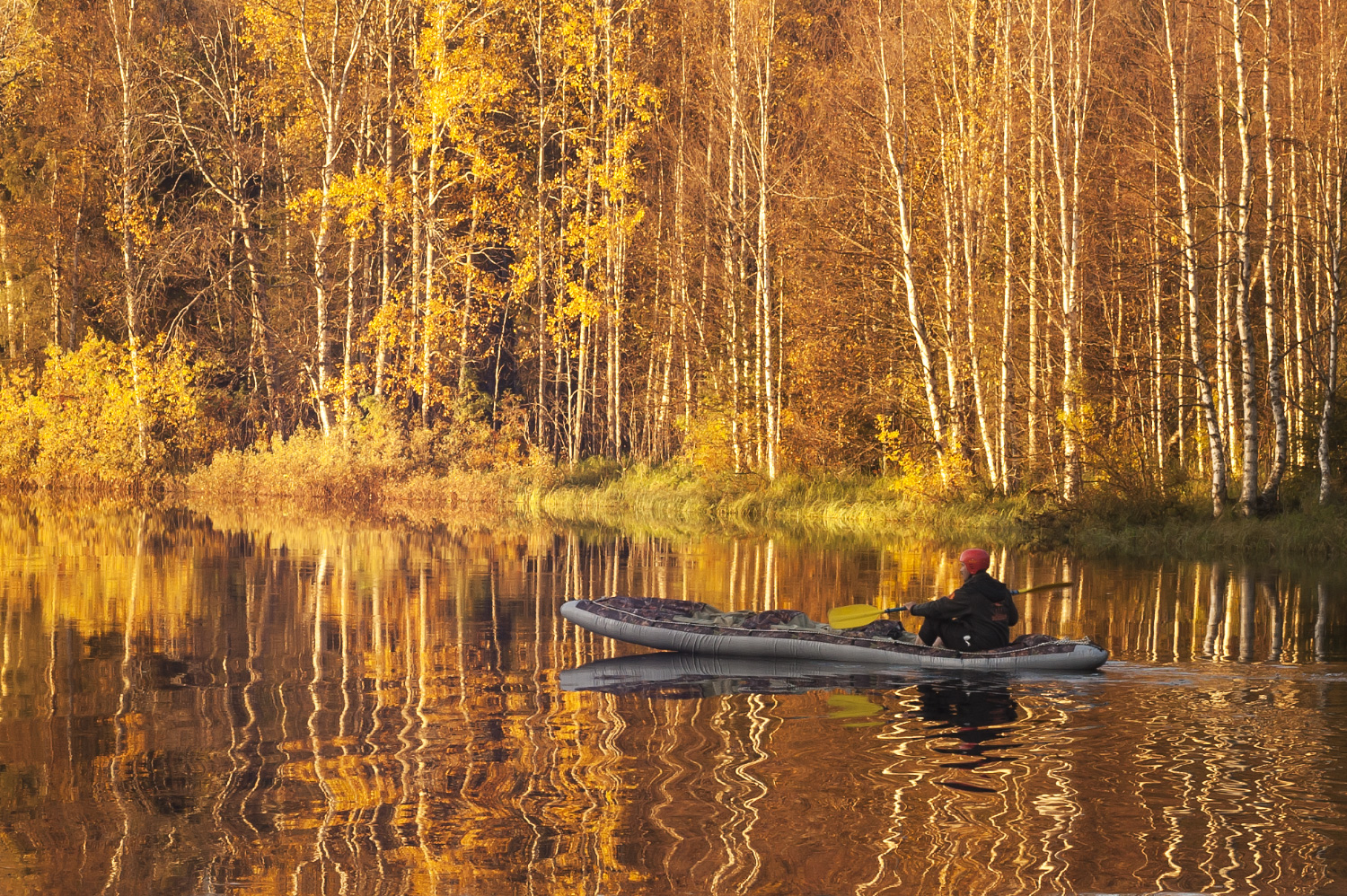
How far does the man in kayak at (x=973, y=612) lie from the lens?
13.9m

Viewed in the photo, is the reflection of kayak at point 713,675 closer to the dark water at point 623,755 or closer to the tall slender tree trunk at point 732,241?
the dark water at point 623,755

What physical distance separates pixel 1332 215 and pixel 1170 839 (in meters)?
20.5

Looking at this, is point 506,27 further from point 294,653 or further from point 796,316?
point 294,653

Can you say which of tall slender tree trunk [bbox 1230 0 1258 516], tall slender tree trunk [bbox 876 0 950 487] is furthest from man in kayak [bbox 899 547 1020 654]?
tall slender tree trunk [bbox 876 0 950 487]

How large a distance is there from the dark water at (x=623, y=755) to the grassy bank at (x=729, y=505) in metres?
5.58

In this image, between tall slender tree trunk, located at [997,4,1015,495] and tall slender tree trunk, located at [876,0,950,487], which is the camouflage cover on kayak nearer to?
tall slender tree trunk, located at [997,4,1015,495]

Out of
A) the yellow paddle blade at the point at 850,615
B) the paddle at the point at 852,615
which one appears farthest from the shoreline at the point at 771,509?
the yellow paddle blade at the point at 850,615

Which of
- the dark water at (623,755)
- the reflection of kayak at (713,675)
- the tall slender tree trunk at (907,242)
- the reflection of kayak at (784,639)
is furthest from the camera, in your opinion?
the tall slender tree trunk at (907,242)

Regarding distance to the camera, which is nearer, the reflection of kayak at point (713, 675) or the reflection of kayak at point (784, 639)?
the reflection of kayak at point (713, 675)

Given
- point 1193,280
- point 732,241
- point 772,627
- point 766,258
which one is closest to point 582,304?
point 732,241

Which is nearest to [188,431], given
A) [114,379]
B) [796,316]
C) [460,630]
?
[114,379]

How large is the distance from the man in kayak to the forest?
12022 millimetres

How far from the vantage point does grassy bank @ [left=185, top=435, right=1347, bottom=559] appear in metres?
25.2

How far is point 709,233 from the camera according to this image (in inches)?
1533
